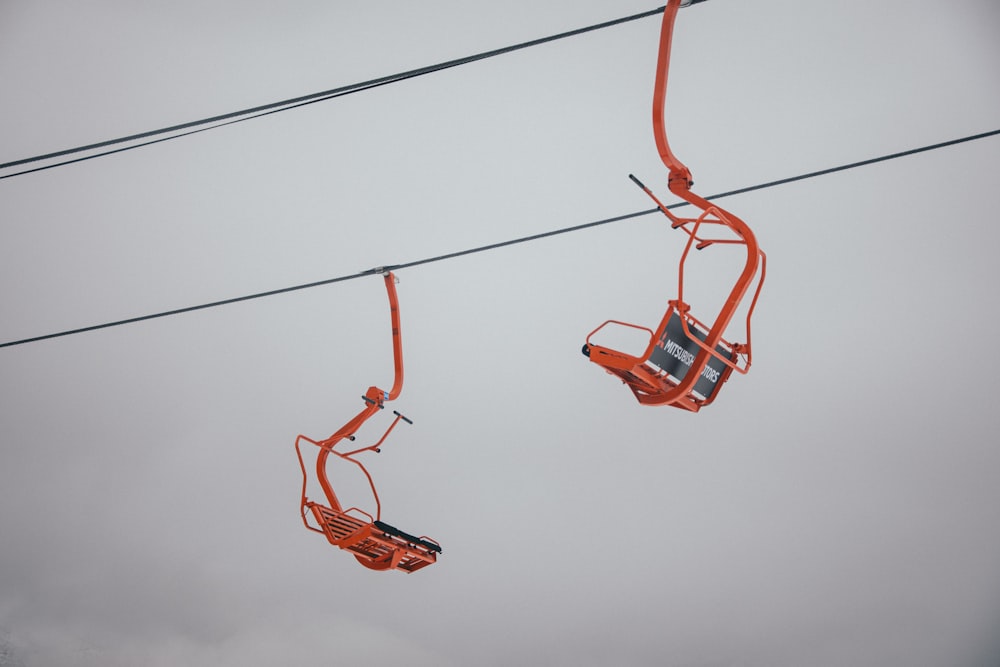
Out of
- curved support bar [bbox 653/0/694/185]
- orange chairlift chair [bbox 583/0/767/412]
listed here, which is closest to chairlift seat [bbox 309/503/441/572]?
orange chairlift chair [bbox 583/0/767/412]

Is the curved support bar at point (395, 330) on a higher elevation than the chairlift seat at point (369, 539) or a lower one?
higher

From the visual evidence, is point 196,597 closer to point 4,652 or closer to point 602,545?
→ point 4,652

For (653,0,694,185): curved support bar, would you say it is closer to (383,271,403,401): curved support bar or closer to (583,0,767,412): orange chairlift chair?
(583,0,767,412): orange chairlift chair

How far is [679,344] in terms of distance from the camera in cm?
346

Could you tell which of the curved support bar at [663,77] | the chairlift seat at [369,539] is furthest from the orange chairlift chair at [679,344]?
the chairlift seat at [369,539]

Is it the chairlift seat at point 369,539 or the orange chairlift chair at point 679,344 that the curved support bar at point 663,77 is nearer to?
the orange chairlift chair at point 679,344

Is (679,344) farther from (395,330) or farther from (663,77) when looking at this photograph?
(395,330)

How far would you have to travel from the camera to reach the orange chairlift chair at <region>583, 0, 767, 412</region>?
10.8ft

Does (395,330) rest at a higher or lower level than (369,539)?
higher

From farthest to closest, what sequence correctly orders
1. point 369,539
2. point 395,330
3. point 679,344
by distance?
point 395,330 → point 369,539 → point 679,344

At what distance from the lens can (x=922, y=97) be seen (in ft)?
24.6

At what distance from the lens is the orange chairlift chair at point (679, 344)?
329 centimetres

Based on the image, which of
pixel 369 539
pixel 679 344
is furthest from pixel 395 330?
pixel 679 344

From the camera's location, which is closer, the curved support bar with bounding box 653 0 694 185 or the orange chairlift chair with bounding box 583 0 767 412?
the orange chairlift chair with bounding box 583 0 767 412
